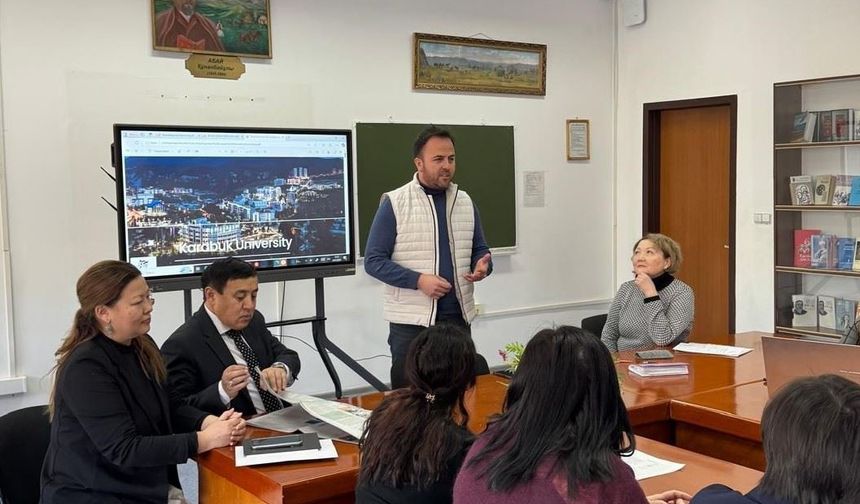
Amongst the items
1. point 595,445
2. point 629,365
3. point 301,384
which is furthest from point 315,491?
Result: point 301,384

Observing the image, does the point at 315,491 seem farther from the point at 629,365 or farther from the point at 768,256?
the point at 768,256

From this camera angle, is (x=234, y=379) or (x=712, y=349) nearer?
(x=234, y=379)

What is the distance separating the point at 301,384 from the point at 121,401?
124 inches

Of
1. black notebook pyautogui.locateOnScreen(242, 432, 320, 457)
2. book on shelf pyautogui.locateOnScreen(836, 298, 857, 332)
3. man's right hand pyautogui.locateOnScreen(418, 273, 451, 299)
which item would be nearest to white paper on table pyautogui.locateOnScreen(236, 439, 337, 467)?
black notebook pyautogui.locateOnScreen(242, 432, 320, 457)

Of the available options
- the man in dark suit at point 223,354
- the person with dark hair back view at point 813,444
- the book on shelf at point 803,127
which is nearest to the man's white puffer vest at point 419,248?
the man in dark suit at point 223,354

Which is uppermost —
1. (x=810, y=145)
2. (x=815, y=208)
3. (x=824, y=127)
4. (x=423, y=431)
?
(x=824, y=127)

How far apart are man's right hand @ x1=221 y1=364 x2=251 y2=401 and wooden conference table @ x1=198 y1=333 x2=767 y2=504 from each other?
0.15 metres

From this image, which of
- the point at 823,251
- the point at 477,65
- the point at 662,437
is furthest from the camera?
the point at 477,65

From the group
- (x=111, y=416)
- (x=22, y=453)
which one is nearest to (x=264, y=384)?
(x=111, y=416)

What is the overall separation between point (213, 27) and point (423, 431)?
3.63m

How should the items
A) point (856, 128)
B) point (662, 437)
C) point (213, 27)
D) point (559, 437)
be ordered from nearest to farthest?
point (559, 437)
point (662, 437)
point (213, 27)
point (856, 128)

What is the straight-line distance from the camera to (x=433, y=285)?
11.2 feet

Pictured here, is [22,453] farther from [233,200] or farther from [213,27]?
[213,27]

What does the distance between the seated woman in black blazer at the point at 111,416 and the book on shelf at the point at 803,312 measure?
428 centimetres
